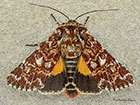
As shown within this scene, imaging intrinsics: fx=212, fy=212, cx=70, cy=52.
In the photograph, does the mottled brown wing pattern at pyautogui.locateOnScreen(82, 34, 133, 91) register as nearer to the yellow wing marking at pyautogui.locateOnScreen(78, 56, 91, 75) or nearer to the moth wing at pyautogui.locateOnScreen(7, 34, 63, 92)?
the yellow wing marking at pyautogui.locateOnScreen(78, 56, 91, 75)

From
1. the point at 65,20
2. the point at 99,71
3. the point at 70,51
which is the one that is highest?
the point at 65,20

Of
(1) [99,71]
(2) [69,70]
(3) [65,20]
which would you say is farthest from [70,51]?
(3) [65,20]

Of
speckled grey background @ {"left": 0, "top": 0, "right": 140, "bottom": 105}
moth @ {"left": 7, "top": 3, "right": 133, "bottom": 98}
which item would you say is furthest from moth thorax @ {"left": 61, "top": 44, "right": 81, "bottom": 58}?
speckled grey background @ {"left": 0, "top": 0, "right": 140, "bottom": 105}

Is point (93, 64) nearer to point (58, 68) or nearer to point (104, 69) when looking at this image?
point (104, 69)

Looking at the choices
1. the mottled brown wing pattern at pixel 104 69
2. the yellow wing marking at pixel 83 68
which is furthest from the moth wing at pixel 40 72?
the mottled brown wing pattern at pixel 104 69

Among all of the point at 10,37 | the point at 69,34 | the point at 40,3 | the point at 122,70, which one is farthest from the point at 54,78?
the point at 40,3
